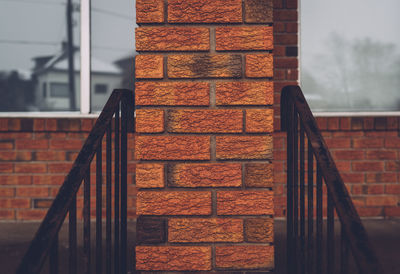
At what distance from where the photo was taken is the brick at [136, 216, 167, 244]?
147cm

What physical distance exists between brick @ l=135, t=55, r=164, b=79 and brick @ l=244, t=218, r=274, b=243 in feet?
2.25

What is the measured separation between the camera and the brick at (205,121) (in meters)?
1.47

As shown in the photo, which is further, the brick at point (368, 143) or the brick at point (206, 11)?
the brick at point (368, 143)

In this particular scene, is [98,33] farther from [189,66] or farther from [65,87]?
[189,66]

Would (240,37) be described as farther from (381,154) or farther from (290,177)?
(381,154)

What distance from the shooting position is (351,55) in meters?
3.15

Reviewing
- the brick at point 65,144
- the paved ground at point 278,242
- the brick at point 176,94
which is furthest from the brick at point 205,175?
the brick at point 65,144

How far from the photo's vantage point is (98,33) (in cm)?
311

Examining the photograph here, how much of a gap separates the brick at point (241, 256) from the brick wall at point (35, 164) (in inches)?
64.2

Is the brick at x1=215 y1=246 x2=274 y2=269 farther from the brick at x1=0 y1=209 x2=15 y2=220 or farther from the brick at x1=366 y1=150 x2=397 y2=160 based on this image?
the brick at x1=0 y1=209 x2=15 y2=220

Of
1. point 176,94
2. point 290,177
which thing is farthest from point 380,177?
point 176,94

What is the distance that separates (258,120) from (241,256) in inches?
21.3

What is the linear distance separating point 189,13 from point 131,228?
1.80 m

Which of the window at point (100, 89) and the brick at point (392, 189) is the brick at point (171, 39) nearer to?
the window at point (100, 89)
